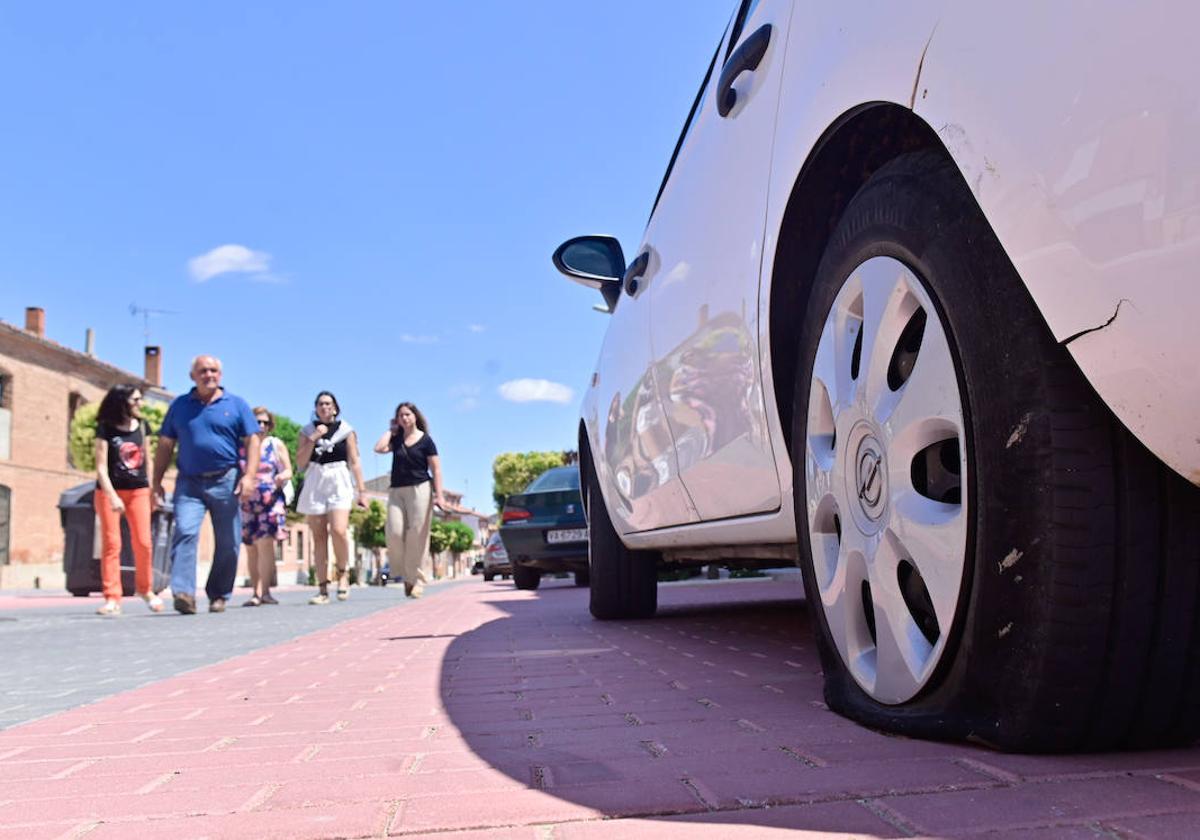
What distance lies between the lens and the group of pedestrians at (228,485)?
8312 millimetres

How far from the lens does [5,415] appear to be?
35812mm

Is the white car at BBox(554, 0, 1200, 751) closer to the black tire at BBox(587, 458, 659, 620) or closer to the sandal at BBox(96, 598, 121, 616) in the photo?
the black tire at BBox(587, 458, 659, 620)

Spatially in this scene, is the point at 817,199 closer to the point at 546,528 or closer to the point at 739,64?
the point at 739,64

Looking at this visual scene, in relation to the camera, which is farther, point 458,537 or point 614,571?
point 458,537

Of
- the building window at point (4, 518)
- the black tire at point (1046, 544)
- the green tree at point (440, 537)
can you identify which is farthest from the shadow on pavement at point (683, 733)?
the green tree at point (440, 537)

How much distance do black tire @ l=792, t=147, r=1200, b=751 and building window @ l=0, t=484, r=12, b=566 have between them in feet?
127

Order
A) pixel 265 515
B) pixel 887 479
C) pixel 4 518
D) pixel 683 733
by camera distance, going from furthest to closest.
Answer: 1. pixel 4 518
2. pixel 265 515
3. pixel 683 733
4. pixel 887 479

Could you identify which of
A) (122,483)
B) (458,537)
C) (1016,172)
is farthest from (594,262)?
(458,537)

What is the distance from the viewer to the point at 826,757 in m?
1.90

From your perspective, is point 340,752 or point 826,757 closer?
point 826,757

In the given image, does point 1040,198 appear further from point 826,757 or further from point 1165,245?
point 826,757

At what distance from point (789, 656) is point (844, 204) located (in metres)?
1.95

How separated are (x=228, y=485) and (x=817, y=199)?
7074 mm

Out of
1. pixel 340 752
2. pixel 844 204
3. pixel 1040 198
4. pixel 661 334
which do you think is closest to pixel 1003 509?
pixel 1040 198
